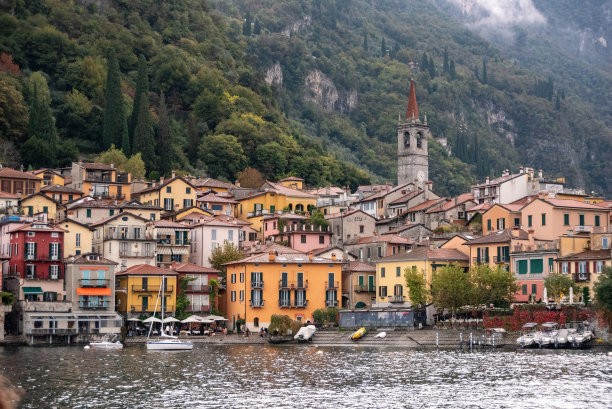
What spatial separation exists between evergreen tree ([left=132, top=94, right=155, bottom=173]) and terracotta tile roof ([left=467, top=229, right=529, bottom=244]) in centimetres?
5359

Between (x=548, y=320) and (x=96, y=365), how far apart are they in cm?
3594

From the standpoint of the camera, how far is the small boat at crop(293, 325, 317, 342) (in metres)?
93.6

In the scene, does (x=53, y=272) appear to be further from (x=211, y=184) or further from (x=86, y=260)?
(x=211, y=184)

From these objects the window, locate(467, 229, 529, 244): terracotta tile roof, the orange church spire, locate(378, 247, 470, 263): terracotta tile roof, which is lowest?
the window

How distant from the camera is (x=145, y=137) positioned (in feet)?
466

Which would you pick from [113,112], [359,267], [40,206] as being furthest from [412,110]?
[40,206]

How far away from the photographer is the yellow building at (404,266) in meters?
102

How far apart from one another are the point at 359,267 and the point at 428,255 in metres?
9.49

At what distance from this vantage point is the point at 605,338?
81.8m

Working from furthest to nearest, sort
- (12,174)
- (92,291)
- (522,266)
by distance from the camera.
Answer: (12,174) → (92,291) → (522,266)

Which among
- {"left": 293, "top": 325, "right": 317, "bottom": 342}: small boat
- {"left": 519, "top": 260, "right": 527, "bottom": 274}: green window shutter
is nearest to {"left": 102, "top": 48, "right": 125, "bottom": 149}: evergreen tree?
{"left": 293, "top": 325, "right": 317, "bottom": 342}: small boat

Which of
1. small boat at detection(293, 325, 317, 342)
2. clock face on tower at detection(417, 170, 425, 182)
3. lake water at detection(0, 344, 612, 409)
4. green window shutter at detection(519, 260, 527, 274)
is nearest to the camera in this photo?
lake water at detection(0, 344, 612, 409)

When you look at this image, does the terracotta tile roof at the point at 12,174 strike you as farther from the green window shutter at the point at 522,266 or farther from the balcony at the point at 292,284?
the green window shutter at the point at 522,266

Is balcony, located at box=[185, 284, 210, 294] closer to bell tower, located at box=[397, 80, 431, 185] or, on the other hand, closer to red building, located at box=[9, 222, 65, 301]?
red building, located at box=[9, 222, 65, 301]
